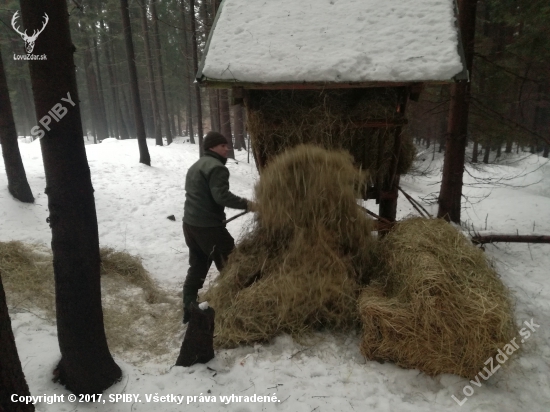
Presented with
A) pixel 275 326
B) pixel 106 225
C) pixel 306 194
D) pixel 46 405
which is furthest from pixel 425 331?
pixel 106 225

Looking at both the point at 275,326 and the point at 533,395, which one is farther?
the point at 275,326

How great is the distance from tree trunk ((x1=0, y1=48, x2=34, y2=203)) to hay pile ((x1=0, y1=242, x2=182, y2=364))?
8.93ft

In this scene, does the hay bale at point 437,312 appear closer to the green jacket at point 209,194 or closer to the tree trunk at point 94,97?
the green jacket at point 209,194

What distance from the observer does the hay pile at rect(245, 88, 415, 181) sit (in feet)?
13.8

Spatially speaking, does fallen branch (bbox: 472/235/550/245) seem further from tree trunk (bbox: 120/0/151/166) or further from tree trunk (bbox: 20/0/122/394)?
tree trunk (bbox: 120/0/151/166)

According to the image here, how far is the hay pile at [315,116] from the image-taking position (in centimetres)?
422

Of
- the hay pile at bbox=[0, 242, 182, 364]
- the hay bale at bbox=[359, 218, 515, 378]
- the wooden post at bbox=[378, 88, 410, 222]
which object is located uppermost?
the wooden post at bbox=[378, 88, 410, 222]

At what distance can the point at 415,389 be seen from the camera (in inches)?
115

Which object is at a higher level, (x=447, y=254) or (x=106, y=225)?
(x=447, y=254)

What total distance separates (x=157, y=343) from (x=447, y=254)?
3290 millimetres

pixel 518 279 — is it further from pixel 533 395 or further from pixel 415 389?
pixel 415 389

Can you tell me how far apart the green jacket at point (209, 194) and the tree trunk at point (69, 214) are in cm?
150

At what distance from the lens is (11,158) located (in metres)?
7.67

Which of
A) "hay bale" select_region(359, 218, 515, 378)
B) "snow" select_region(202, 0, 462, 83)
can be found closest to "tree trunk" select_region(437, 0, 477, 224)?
"snow" select_region(202, 0, 462, 83)
